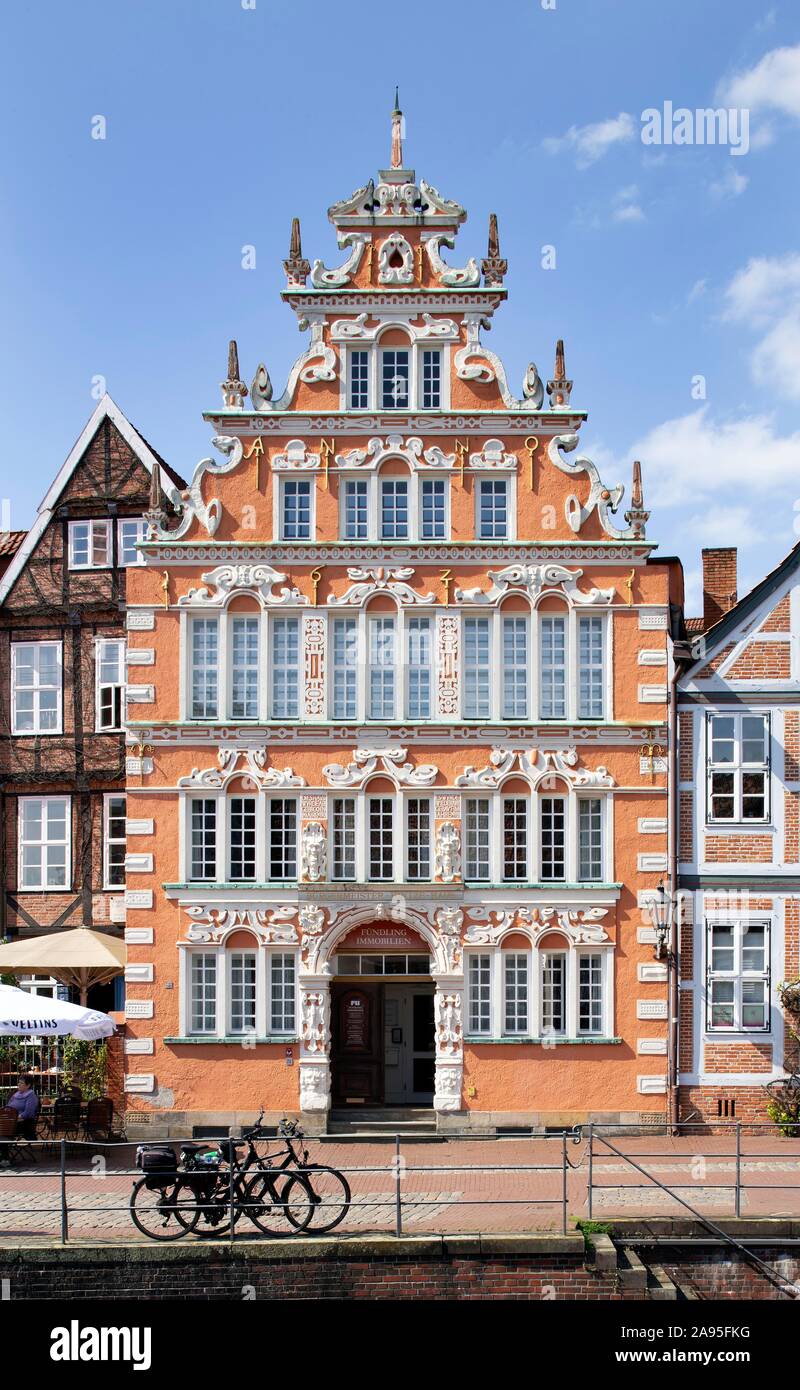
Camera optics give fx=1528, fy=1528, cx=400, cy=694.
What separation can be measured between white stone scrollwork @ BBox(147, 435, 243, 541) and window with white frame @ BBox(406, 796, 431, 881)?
6.03 metres

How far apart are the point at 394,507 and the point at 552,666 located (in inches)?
157

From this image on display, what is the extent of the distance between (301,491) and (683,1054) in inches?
467

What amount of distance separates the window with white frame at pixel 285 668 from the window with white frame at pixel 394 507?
2.29m

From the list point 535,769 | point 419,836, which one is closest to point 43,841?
point 419,836

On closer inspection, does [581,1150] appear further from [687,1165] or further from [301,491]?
[301,491]

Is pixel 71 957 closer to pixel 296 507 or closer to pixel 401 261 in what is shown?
pixel 296 507

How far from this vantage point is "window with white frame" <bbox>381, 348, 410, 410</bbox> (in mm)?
27297

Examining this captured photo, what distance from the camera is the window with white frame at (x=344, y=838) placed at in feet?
87.9

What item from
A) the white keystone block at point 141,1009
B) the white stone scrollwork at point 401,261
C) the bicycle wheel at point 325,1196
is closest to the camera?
the bicycle wheel at point 325,1196

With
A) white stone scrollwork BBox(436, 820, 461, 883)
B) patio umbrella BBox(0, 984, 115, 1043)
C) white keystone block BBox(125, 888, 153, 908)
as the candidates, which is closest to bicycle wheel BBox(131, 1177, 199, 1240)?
patio umbrella BBox(0, 984, 115, 1043)

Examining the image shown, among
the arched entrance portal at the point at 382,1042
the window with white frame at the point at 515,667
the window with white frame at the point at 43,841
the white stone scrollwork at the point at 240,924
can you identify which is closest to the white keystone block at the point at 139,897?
the white stone scrollwork at the point at 240,924

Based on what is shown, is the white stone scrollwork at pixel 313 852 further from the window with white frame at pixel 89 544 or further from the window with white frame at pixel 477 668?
the window with white frame at pixel 89 544

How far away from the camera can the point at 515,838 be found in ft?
87.4
